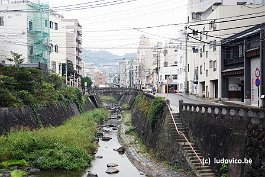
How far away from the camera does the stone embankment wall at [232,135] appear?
16.5 metres

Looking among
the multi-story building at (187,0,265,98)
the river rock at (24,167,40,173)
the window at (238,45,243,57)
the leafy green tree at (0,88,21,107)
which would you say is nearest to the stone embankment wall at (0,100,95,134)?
the leafy green tree at (0,88,21,107)

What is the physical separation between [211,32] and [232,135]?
1291 inches

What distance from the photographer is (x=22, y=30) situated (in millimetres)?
53312

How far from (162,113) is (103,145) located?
1061cm

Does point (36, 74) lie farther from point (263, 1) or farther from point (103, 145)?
point (263, 1)

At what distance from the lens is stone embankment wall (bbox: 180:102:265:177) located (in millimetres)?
16531

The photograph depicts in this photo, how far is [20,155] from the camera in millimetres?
26469

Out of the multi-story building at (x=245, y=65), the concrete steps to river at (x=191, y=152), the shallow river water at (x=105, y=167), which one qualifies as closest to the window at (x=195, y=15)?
the multi-story building at (x=245, y=65)

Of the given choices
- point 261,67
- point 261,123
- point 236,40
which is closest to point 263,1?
point 236,40

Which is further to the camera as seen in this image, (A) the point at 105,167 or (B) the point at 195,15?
(B) the point at 195,15

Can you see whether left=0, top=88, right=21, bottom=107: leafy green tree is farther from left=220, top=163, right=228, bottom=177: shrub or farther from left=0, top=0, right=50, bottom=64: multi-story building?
left=0, top=0, right=50, bottom=64: multi-story building

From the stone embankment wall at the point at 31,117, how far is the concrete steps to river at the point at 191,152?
46.0 ft

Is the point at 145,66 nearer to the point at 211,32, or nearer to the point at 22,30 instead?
the point at 22,30

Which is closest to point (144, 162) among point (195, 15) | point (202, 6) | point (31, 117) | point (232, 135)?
point (232, 135)
